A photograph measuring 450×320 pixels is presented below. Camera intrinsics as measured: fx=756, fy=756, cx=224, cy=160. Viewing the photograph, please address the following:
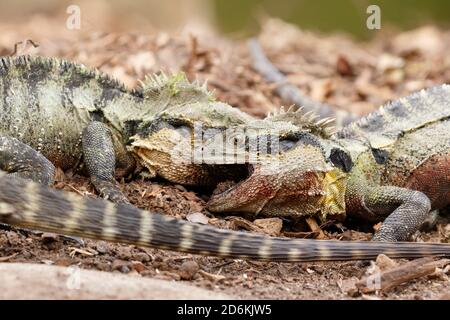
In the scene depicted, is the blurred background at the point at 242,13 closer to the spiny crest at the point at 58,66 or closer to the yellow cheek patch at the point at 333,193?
the spiny crest at the point at 58,66

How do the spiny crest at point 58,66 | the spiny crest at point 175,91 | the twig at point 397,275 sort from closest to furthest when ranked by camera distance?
the twig at point 397,275
the spiny crest at point 58,66
the spiny crest at point 175,91

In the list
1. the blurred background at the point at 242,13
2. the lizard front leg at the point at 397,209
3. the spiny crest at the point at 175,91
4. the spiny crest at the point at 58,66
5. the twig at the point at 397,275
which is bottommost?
the twig at the point at 397,275

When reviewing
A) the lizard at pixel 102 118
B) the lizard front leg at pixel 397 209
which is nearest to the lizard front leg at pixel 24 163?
the lizard at pixel 102 118

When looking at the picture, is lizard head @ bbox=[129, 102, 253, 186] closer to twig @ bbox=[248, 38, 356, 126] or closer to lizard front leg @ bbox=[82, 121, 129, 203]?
lizard front leg @ bbox=[82, 121, 129, 203]

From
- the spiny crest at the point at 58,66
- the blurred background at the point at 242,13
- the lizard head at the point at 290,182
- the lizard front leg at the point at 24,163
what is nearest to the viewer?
the lizard front leg at the point at 24,163

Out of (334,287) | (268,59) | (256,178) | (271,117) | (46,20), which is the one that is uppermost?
(46,20)

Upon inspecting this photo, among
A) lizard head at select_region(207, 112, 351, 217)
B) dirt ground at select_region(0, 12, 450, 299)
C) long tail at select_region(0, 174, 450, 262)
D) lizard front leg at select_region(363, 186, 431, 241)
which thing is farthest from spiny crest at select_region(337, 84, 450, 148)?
long tail at select_region(0, 174, 450, 262)

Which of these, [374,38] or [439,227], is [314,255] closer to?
[439,227]
